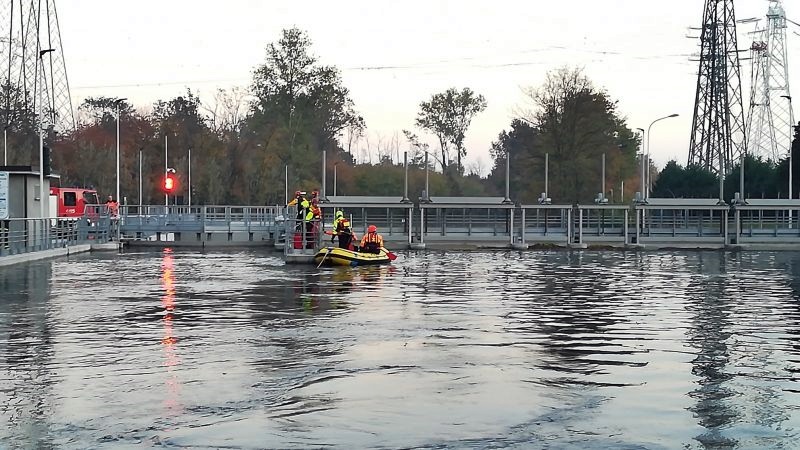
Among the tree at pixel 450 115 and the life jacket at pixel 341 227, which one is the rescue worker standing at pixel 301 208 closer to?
the life jacket at pixel 341 227

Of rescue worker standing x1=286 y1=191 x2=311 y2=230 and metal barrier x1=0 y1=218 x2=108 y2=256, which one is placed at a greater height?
rescue worker standing x1=286 y1=191 x2=311 y2=230

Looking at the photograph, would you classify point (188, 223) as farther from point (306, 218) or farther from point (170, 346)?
point (170, 346)

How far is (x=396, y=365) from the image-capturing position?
44.0 ft

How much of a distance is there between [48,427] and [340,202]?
43.7 m

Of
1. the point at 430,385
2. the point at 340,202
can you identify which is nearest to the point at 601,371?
the point at 430,385

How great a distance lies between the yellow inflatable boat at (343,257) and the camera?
116 ft

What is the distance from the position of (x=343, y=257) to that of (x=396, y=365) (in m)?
22.0

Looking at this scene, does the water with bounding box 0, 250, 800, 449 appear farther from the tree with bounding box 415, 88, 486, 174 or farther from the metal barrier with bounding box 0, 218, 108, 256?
the tree with bounding box 415, 88, 486, 174

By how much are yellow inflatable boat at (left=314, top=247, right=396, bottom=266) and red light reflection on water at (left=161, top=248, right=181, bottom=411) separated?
6.42 meters

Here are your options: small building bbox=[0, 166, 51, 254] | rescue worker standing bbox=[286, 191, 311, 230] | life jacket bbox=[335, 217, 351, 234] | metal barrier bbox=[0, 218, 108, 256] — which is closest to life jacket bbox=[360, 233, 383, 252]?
life jacket bbox=[335, 217, 351, 234]

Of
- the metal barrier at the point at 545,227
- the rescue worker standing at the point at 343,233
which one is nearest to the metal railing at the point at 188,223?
the metal barrier at the point at 545,227

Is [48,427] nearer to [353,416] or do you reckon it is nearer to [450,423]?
[353,416]

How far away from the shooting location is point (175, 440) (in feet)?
29.7

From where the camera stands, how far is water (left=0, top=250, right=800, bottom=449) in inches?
374
